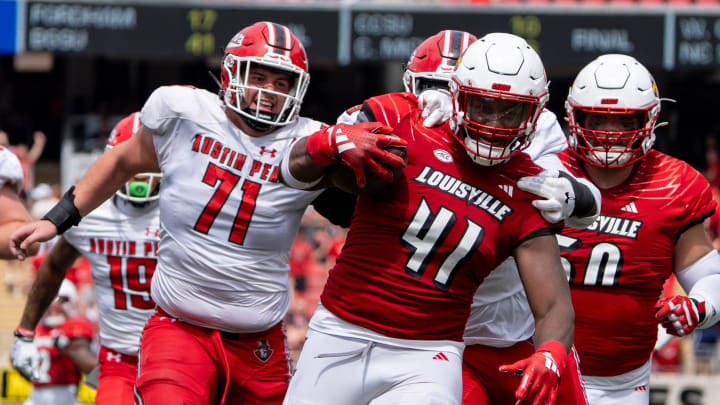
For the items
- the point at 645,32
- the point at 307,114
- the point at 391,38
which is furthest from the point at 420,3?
the point at 307,114

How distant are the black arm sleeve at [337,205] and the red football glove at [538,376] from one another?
1101 mm

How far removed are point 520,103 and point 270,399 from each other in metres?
1.53

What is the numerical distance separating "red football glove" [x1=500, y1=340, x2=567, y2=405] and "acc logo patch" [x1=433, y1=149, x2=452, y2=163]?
0.65 metres

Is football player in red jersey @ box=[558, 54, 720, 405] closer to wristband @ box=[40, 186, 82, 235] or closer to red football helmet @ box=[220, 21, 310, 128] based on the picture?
red football helmet @ box=[220, 21, 310, 128]

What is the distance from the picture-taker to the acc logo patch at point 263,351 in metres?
4.07

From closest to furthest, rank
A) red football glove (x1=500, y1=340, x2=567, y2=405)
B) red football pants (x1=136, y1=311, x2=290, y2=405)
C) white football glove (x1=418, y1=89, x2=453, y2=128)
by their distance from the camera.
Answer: red football glove (x1=500, y1=340, x2=567, y2=405), white football glove (x1=418, y1=89, x2=453, y2=128), red football pants (x1=136, y1=311, x2=290, y2=405)

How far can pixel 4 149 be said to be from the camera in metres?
4.01

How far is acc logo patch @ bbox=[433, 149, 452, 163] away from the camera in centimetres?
331

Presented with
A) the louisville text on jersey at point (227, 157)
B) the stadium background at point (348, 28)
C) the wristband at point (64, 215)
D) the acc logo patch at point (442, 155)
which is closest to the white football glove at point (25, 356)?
the wristband at point (64, 215)

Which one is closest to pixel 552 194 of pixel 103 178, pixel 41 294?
pixel 103 178

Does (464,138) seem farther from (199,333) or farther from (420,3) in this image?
(420,3)

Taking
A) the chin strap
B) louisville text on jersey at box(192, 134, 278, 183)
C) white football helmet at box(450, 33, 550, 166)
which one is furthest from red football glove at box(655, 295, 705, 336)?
the chin strap

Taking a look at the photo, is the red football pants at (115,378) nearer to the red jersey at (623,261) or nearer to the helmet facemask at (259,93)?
the helmet facemask at (259,93)

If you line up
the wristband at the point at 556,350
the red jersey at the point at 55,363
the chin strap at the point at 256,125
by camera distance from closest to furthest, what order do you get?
the wristband at the point at 556,350 → the chin strap at the point at 256,125 → the red jersey at the point at 55,363
